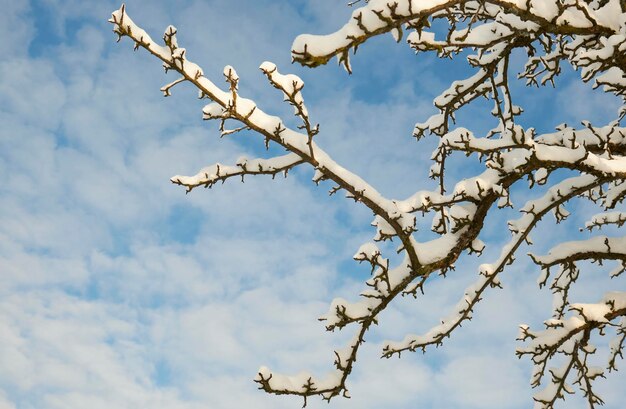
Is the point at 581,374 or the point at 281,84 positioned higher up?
the point at 281,84

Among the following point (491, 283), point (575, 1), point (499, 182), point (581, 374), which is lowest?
point (581, 374)

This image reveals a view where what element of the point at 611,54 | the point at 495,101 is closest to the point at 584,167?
the point at 611,54

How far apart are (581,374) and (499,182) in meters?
2.57

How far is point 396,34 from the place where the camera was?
2484mm

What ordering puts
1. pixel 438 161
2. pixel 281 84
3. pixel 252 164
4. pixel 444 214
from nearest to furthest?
pixel 281 84, pixel 252 164, pixel 444 214, pixel 438 161

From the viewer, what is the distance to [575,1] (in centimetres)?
299

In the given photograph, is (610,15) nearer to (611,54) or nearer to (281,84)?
(611,54)

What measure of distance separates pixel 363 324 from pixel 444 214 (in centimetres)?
114

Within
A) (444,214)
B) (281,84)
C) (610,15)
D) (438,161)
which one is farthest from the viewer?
Result: (438,161)

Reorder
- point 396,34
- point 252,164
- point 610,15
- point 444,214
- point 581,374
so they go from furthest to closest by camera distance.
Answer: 1. point 581,374
2. point 444,214
3. point 252,164
4. point 610,15
5. point 396,34

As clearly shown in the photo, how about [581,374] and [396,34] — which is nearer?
[396,34]

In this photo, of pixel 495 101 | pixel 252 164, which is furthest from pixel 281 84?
pixel 495 101

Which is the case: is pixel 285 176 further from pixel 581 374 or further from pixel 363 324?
pixel 581 374

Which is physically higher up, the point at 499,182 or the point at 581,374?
the point at 499,182
